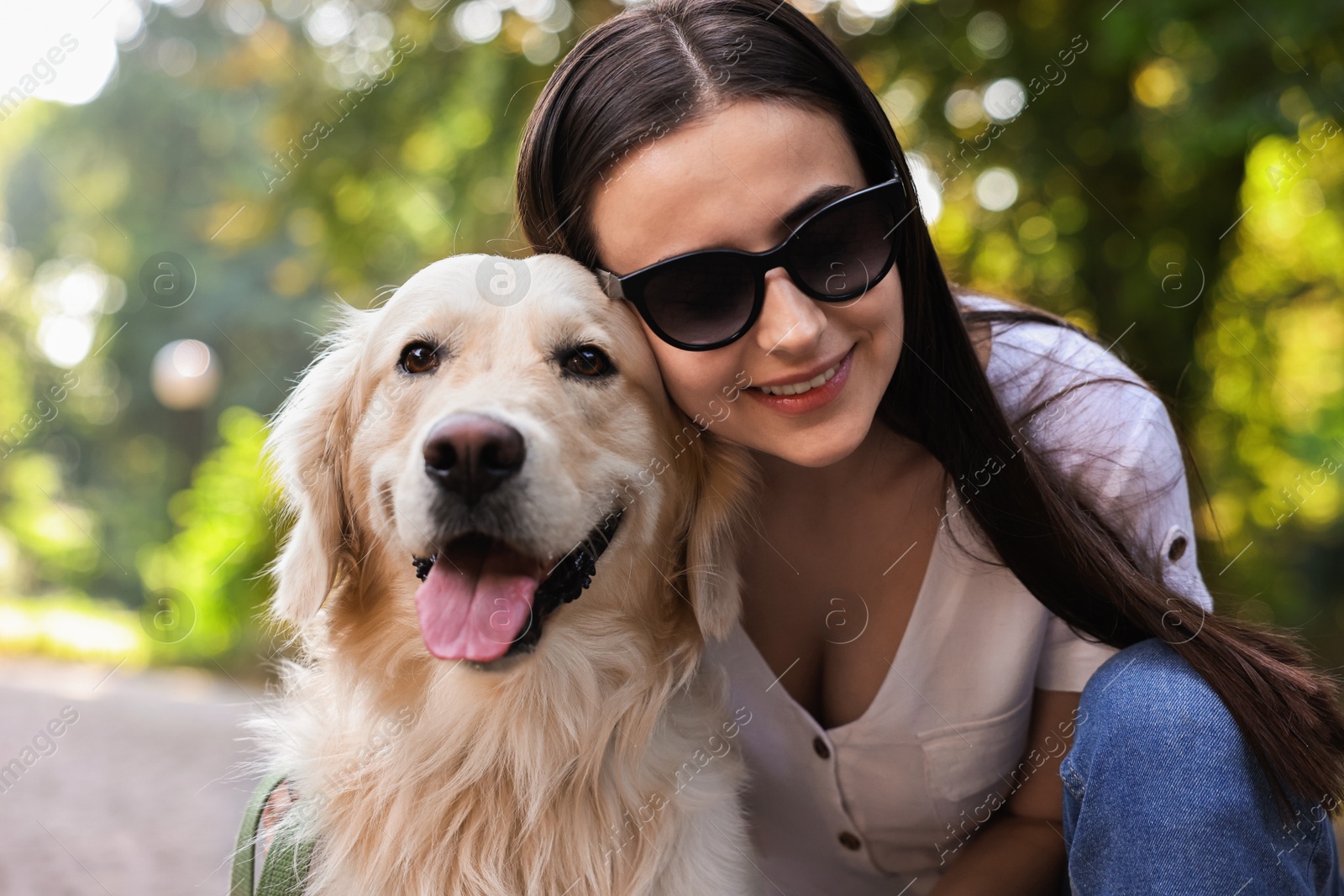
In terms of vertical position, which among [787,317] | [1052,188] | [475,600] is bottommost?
[1052,188]

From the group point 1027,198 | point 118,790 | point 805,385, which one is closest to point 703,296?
point 805,385

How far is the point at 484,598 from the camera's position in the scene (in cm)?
182

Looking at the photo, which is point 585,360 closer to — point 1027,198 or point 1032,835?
point 1032,835

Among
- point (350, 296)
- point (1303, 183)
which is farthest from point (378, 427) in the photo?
point (1303, 183)

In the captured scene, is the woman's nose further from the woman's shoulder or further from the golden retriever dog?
the woman's shoulder

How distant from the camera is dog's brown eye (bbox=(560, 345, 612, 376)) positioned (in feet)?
6.61

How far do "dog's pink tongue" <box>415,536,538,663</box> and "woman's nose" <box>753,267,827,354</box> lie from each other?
0.61 m

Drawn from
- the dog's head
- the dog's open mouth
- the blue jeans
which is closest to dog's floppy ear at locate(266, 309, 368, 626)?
the dog's head

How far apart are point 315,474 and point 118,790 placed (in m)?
4.00

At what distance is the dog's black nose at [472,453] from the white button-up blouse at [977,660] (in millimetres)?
755

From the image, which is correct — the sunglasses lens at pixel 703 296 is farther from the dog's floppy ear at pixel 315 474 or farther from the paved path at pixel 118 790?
the paved path at pixel 118 790

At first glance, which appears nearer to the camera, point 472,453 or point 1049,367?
point 472,453

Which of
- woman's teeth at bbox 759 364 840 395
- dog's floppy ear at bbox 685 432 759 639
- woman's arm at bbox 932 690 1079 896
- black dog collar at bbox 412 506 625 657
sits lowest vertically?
woman's arm at bbox 932 690 1079 896

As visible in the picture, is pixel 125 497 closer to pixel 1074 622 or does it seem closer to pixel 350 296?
pixel 350 296
